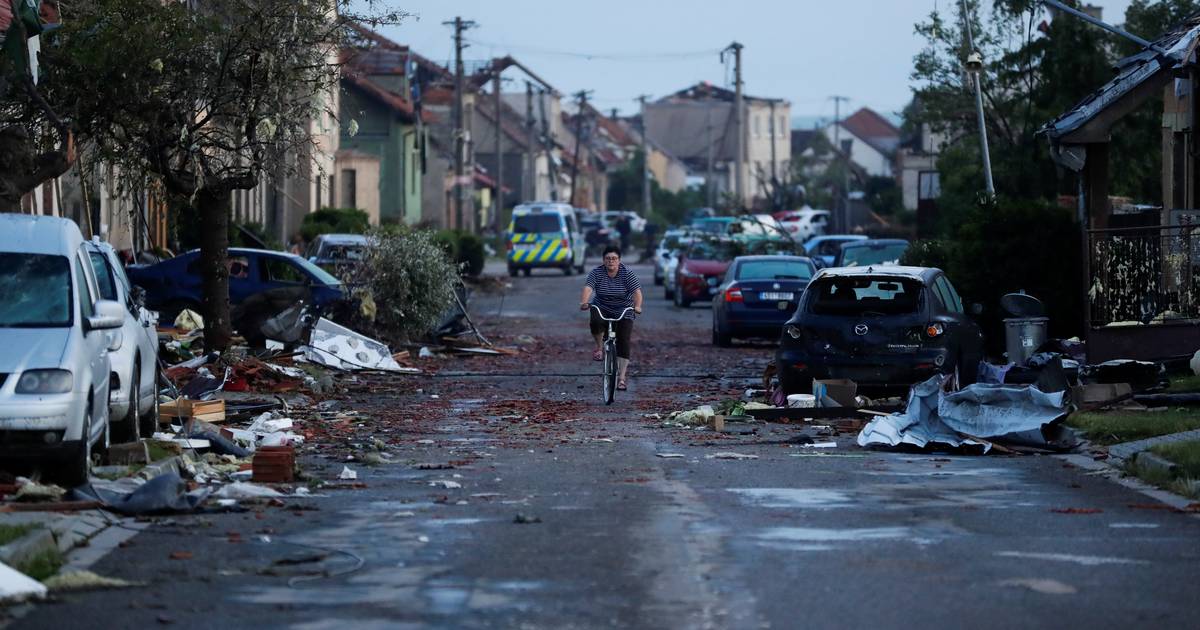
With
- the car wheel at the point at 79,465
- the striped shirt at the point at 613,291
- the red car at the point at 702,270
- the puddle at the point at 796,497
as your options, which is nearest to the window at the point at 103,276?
the car wheel at the point at 79,465

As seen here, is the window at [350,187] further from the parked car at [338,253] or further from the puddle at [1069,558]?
the puddle at [1069,558]

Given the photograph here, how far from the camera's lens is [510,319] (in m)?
36.6

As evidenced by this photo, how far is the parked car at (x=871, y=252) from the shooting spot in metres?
33.7

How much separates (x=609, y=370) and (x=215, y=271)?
5507mm

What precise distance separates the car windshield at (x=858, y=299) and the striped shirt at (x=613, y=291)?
2115 millimetres

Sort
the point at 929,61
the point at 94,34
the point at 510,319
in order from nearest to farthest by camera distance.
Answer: the point at 94,34
the point at 510,319
the point at 929,61

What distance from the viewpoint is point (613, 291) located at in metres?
19.2

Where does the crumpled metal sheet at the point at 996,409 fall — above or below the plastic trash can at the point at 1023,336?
below

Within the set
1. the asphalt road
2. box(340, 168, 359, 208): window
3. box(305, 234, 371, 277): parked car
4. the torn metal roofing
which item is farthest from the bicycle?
box(340, 168, 359, 208): window

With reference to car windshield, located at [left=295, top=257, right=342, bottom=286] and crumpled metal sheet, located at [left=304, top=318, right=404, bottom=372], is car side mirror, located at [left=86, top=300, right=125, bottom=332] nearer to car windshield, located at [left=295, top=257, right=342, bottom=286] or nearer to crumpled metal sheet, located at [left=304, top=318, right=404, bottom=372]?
crumpled metal sheet, located at [left=304, top=318, right=404, bottom=372]

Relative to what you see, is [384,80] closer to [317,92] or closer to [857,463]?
[317,92]

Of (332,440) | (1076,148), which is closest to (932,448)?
(332,440)

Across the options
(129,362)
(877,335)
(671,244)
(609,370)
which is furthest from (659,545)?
(671,244)

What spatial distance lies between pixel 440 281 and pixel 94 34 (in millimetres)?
8390
